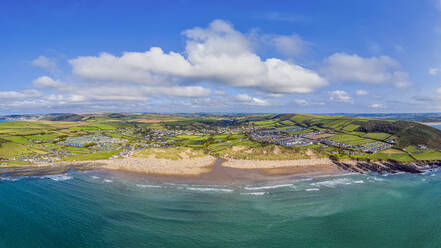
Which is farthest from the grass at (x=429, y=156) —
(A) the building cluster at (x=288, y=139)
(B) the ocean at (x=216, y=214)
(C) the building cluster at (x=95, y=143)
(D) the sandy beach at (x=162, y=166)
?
(C) the building cluster at (x=95, y=143)

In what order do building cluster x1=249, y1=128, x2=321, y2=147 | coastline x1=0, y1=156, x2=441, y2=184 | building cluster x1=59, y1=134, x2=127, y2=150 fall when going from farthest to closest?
building cluster x1=249, y1=128, x2=321, y2=147, building cluster x1=59, y1=134, x2=127, y2=150, coastline x1=0, y1=156, x2=441, y2=184

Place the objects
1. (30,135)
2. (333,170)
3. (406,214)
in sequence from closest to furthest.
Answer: (406,214)
(333,170)
(30,135)

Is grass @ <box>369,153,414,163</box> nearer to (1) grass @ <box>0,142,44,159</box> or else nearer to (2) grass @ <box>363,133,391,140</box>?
(2) grass @ <box>363,133,391,140</box>

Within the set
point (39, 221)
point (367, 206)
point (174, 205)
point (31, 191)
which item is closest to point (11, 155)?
point (31, 191)

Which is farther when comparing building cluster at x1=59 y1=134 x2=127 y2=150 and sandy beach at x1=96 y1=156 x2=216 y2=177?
building cluster at x1=59 y1=134 x2=127 y2=150

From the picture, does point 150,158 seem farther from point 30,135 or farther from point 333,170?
point 30,135

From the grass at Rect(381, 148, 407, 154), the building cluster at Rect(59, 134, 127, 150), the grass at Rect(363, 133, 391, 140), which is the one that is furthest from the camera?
the grass at Rect(363, 133, 391, 140)

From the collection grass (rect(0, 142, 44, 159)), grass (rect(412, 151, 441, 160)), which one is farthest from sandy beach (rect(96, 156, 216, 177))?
grass (rect(412, 151, 441, 160))

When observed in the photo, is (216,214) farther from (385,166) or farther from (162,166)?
(385,166)
